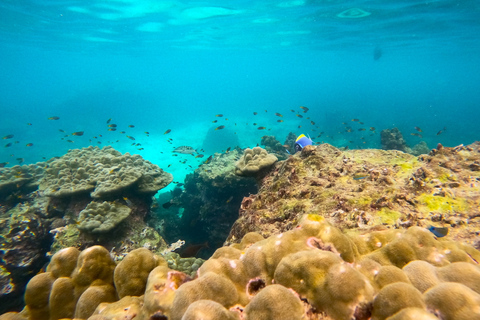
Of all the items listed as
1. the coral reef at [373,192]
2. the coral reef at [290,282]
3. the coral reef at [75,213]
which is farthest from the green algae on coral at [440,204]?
the coral reef at [75,213]

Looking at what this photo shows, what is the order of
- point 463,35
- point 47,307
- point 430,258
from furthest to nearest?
1. point 463,35
2. point 47,307
3. point 430,258

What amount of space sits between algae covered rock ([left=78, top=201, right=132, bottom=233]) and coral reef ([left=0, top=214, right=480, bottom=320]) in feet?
9.40

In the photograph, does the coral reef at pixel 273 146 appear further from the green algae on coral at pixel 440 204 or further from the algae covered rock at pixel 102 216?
the green algae on coral at pixel 440 204

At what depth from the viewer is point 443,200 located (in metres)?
3.19

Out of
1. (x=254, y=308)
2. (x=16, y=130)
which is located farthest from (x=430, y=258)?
(x=16, y=130)

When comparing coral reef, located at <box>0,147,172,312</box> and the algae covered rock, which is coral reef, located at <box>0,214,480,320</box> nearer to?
the algae covered rock

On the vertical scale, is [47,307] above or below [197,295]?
below

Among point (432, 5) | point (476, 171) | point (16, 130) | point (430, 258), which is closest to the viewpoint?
point (430, 258)

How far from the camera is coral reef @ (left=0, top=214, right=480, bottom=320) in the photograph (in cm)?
146

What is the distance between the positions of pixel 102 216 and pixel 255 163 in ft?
12.6

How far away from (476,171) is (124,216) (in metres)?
6.93

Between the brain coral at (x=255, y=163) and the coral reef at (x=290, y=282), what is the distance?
8.39 ft

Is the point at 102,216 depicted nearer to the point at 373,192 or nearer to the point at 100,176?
the point at 100,176

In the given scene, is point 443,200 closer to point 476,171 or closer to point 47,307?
point 476,171
